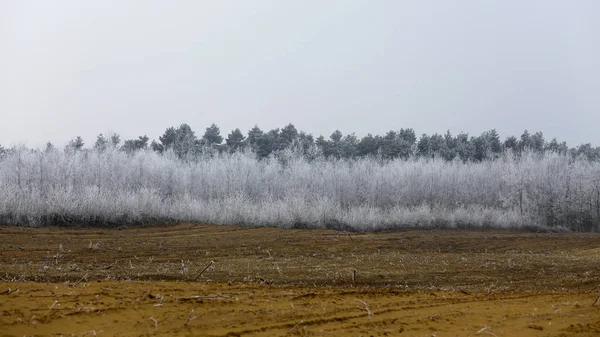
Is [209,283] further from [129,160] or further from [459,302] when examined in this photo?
[129,160]

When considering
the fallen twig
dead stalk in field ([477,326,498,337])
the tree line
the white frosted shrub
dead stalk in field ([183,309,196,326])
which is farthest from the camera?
the tree line

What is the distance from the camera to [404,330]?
22.4ft

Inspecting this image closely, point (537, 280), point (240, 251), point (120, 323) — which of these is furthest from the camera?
point (240, 251)

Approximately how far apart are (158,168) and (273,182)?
28.6 feet

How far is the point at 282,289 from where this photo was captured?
9531mm

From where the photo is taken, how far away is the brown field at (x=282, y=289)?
665cm

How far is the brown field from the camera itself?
6.65m

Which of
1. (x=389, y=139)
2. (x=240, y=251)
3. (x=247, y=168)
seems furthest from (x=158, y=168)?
(x=389, y=139)

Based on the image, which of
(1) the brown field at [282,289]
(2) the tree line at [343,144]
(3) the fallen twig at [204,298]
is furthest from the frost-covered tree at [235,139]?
(3) the fallen twig at [204,298]

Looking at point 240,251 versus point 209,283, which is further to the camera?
point 240,251

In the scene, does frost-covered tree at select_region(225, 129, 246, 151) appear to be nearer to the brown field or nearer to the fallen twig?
the brown field

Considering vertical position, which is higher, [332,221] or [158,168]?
[158,168]

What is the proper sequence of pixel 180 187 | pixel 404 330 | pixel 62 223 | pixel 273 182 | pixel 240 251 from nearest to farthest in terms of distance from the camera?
pixel 404 330 < pixel 240 251 < pixel 62 223 < pixel 180 187 < pixel 273 182

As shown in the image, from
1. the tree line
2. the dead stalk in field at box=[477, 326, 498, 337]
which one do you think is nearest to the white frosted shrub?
the tree line
